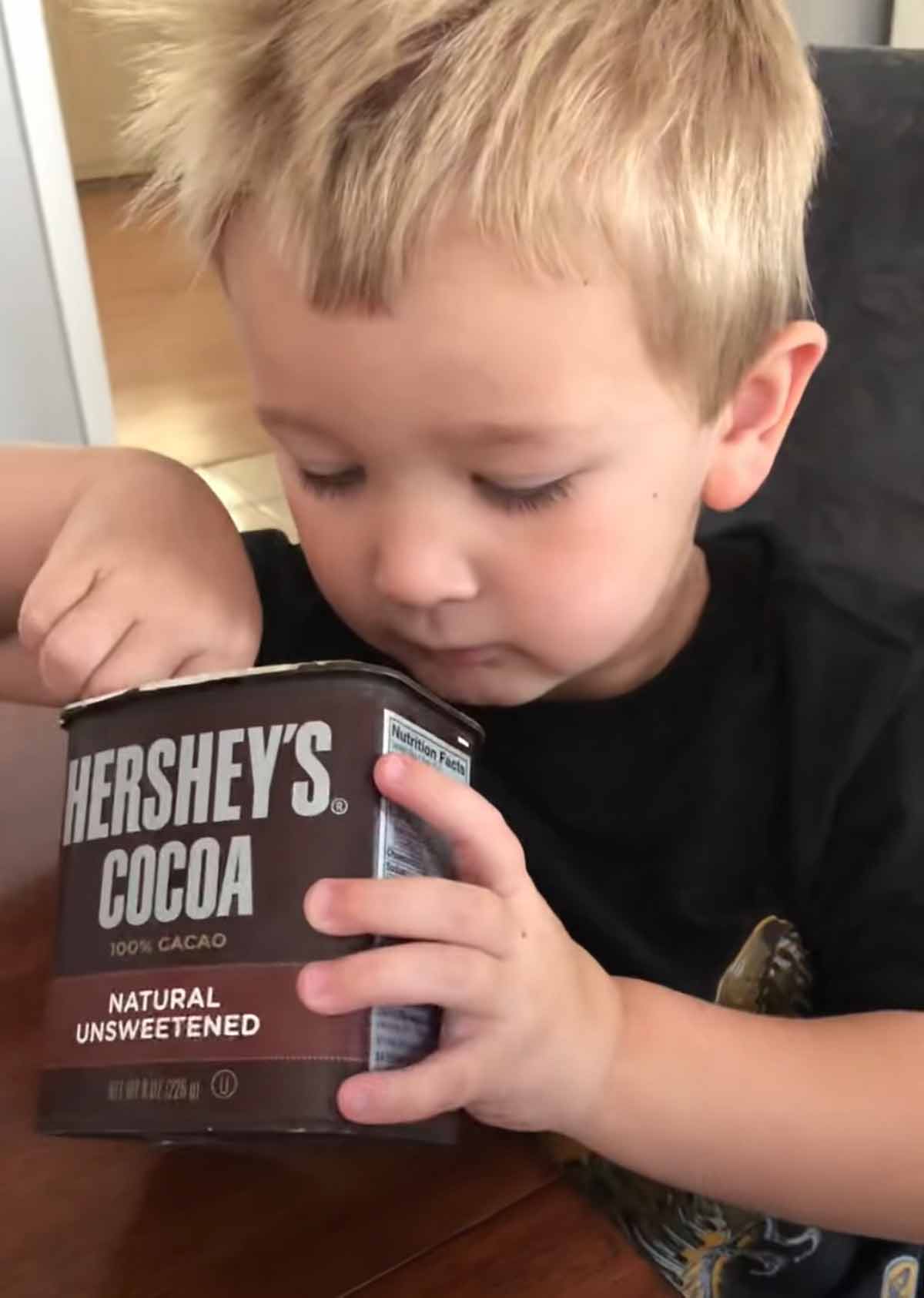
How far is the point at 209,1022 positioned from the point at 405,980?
6 centimetres

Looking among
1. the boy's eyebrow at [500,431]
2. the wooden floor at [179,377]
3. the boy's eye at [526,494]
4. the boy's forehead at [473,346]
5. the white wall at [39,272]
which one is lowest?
the wooden floor at [179,377]

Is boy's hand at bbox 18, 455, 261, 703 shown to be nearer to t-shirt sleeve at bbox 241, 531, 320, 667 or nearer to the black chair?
t-shirt sleeve at bbox 241, 531, 320, 667

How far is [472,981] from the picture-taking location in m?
0.45

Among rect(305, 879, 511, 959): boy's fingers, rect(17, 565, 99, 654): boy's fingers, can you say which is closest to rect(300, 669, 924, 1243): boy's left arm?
rect(305, 879, 511, 959): boy's fingers

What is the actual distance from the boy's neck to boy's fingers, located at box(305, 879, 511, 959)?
1.00 feet

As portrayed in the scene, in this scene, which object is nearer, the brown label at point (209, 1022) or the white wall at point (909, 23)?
the brown label at point (209, 1022)

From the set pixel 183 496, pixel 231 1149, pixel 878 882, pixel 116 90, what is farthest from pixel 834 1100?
pixel 116 90

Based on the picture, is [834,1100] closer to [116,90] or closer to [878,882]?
[878,882]

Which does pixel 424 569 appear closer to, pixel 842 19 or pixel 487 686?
pixel 487 686

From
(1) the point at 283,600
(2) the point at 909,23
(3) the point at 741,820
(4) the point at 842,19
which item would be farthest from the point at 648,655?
(4) the point at 842,19

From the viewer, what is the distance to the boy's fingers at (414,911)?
401mm

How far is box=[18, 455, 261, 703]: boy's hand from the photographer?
23.8 inches

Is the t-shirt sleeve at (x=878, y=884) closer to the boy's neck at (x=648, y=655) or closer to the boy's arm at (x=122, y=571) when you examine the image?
the boy's neck at (x=648, y=655)

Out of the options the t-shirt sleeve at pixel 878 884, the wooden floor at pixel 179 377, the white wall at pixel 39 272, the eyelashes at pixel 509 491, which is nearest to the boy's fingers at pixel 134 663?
the eyelashes at pixel 509 491
